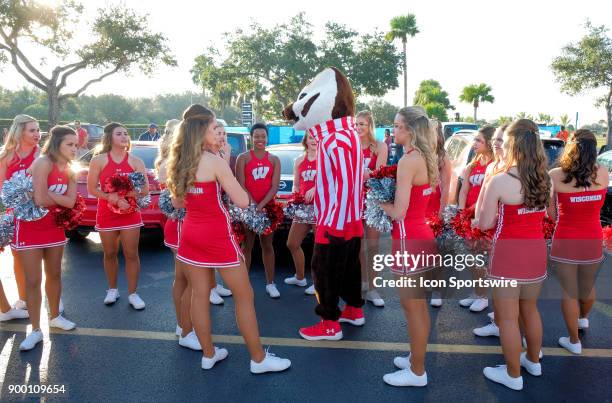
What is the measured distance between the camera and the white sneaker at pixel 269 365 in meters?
3.74

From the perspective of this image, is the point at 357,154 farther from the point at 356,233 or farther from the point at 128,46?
the point at 128,46

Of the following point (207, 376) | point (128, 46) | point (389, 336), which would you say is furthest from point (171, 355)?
point (128, 46)

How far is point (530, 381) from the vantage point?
364 centimetres

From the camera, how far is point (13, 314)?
4.85 meters

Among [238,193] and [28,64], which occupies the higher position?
[28,64]

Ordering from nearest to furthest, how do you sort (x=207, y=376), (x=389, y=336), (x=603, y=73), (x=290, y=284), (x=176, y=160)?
(x=176, y=160) → (x=207, y=376) → (x=389, y=336) → (x=290, y=284) → (x=603, y=73)

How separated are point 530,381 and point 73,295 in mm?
4535

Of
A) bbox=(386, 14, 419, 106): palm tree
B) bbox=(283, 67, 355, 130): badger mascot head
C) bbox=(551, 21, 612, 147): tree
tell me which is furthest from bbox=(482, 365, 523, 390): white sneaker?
bbox=(386, 14, 419, 106): palm tree

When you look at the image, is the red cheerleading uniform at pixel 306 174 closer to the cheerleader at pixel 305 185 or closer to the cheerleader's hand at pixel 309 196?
the cheerleader at pixel 305 185

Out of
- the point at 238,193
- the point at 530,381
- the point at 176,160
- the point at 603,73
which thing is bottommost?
the point at 530,381

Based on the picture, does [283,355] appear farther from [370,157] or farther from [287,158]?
[287,158]

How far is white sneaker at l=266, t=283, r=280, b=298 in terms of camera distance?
5543 millimetres

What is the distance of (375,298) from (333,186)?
1.79m

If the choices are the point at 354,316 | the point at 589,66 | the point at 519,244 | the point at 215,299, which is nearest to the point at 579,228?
the point at 519,244
